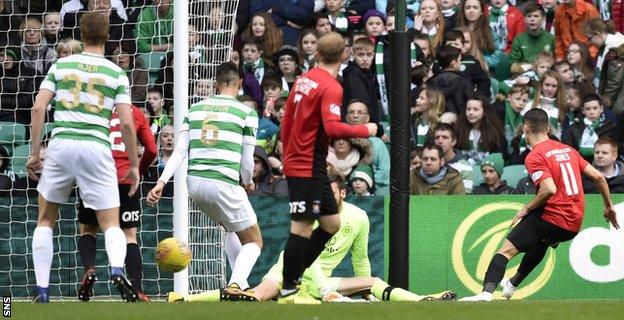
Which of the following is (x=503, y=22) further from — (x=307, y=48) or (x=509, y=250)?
(x=509, y=250)

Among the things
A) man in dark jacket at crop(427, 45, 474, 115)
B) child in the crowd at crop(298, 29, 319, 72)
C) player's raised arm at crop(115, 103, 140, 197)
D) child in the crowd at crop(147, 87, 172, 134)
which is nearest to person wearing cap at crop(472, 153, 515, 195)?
man in dark jacket at crop(427, 45, 474, 115)

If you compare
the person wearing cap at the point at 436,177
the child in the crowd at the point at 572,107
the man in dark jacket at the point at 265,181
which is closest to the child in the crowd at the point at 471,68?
the child in the crowd at the point at 572,107

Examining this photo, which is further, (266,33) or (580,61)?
(266,33)

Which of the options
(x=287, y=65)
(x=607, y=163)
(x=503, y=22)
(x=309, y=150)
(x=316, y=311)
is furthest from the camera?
(x=503, y=22)

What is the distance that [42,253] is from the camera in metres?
12.0

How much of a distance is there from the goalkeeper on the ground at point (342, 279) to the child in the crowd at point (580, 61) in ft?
16.1

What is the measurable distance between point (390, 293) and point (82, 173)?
3734 mm

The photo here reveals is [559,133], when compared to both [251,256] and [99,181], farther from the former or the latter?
[99,181]

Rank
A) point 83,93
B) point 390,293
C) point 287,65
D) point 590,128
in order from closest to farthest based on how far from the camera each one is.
A: point 83,93
point 390,293
point 590,128
point 287,65

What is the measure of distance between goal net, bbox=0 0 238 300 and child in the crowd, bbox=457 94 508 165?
3258 mm

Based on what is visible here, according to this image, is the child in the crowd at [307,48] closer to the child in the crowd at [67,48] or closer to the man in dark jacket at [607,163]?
the child in the crowd at [67,48]

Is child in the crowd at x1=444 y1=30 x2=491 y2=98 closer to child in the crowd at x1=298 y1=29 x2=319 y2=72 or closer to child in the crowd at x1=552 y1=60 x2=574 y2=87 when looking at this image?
child in the crowd at x1=552 y1=60 x2=574 y2=87

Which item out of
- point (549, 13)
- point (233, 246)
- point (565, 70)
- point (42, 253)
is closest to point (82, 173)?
point (42, 253)

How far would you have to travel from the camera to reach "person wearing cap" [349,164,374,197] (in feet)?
58.0
